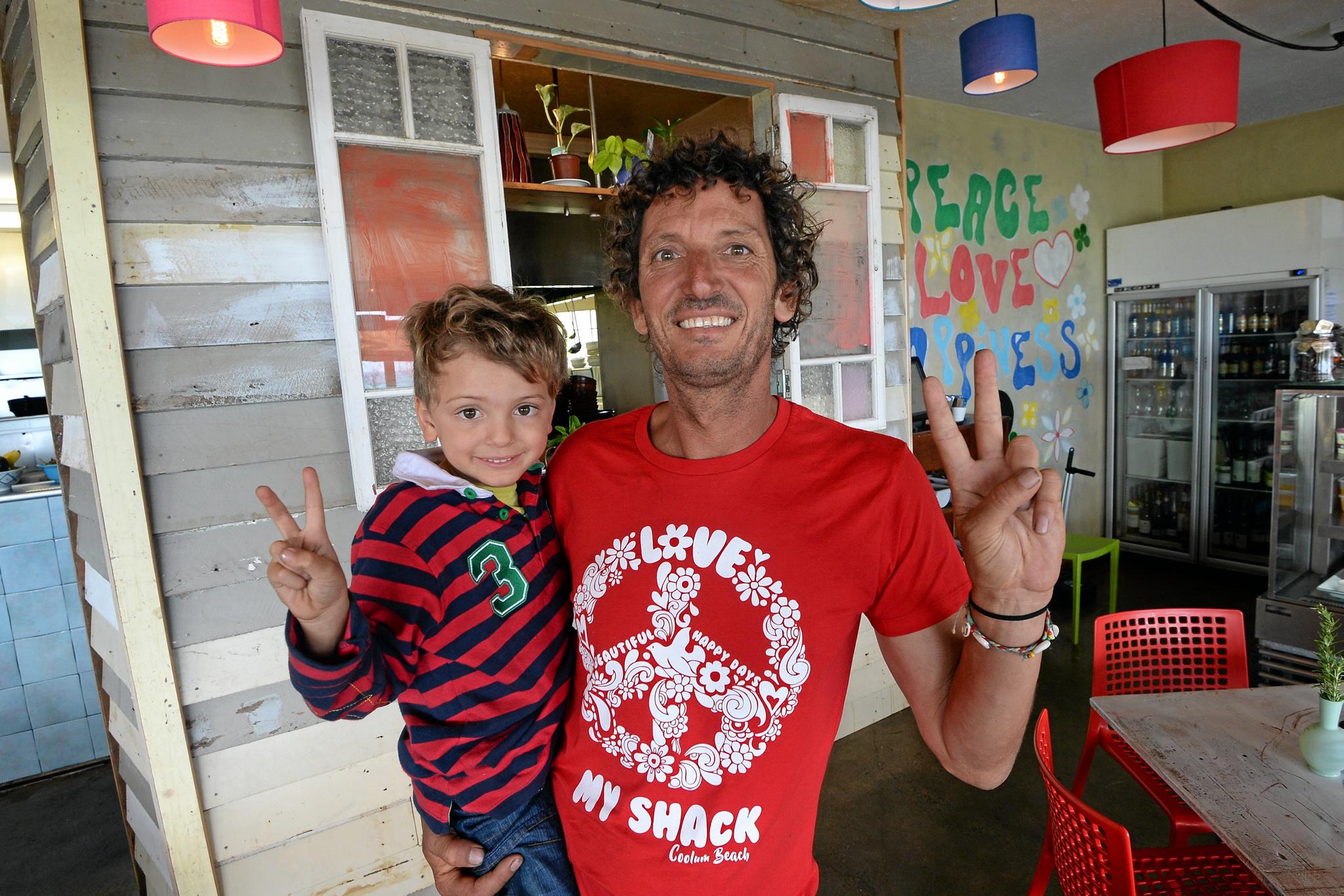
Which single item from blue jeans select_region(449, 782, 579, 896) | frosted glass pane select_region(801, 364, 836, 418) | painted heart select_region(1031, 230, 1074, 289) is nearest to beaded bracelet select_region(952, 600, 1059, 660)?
blue jeans select_region(449, 782, 579, 896)

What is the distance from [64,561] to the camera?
3395 millimetres

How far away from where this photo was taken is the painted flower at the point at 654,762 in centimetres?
107

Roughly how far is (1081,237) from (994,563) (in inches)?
221

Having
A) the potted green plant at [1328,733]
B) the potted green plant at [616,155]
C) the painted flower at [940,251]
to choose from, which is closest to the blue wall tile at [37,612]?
the potted green plant at [616,155]

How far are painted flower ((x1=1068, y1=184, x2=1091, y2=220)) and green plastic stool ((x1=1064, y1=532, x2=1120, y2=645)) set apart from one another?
2.55 meters

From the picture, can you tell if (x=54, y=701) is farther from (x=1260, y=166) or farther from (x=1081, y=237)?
(x=1260, y=166)

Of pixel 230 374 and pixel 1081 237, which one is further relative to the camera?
pixel 1081 237

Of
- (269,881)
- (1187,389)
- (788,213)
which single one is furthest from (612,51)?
(1187,389)

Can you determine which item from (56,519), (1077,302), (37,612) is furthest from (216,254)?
(1077,302)

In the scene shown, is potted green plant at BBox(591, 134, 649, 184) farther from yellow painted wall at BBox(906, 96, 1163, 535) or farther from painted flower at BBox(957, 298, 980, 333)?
painted flower at BBox(957, 298, 980, 333)

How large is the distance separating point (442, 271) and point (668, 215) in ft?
3.79

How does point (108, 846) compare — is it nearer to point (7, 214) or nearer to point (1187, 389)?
point (7, 214)

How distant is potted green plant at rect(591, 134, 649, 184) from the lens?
2.81 meters

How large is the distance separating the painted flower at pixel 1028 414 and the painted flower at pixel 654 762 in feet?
16.2
